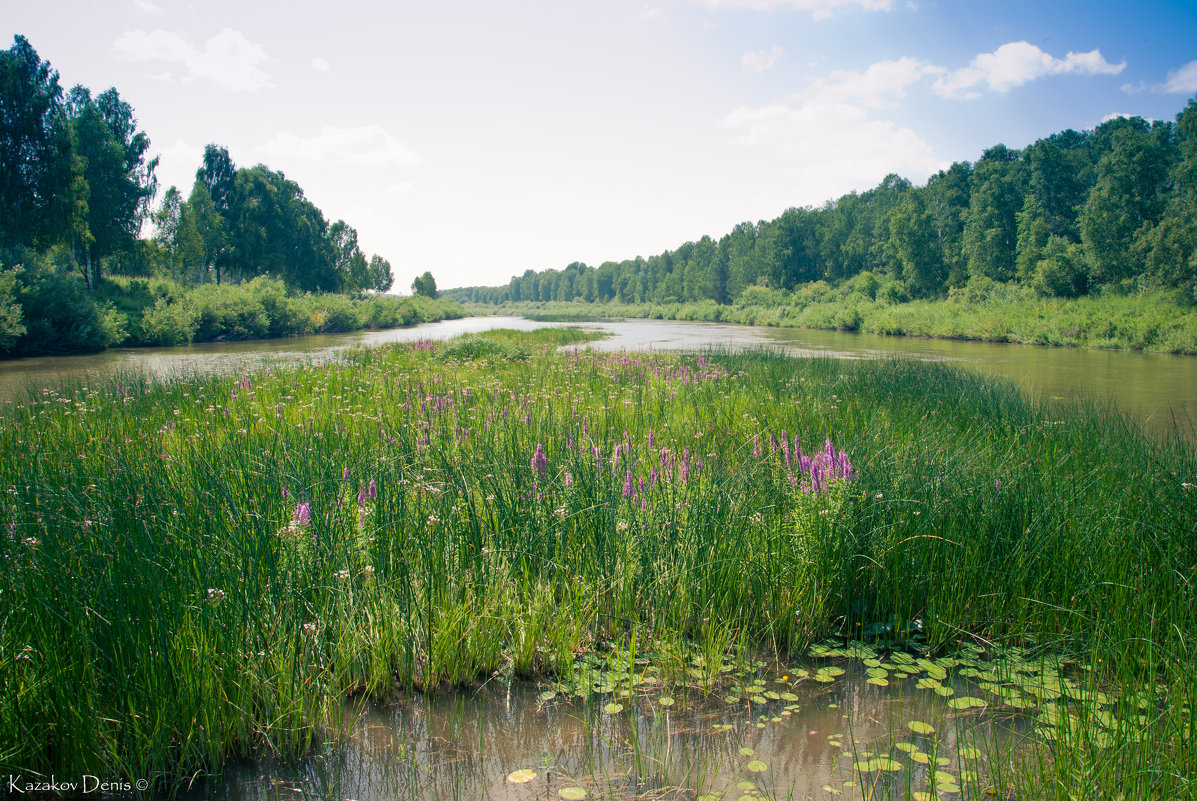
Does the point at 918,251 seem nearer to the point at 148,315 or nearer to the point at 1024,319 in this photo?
the point at 1024,319

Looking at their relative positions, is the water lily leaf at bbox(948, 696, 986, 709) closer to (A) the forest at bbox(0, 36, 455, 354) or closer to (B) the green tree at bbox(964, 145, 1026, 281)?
(A) the forest at bbox(0, 36, 455, 354)

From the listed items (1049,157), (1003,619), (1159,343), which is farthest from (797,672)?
(1049,157)

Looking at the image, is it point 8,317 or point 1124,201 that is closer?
point 8,317

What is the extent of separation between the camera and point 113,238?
3088 centimetres

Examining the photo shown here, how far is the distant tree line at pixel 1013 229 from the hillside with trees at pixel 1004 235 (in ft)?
0.29

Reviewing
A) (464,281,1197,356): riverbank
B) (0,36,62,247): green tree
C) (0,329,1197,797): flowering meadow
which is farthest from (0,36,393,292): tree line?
(464,281,1197,356): riverbank

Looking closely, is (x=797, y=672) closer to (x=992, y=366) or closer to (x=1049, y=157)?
(x=992, y=366)

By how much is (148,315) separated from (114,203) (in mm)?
10188

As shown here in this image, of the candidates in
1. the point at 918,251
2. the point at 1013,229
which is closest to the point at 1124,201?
the point at 1013,229

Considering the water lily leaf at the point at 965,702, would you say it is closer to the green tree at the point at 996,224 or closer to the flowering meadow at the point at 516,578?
the flowering meadow at the point at 516,578

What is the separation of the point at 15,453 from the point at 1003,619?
245 inches

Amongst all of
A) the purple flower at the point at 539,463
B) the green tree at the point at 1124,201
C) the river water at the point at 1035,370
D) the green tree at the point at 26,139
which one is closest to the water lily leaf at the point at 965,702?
the purple flower at the point at 539,463

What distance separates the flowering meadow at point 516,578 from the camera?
210 cm

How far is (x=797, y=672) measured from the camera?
277cm
